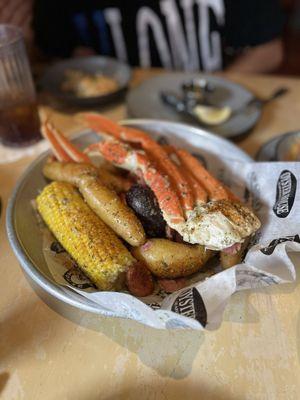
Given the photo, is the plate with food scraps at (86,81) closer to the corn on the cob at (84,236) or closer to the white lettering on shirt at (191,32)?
the white lettering on shirt at (191,32)

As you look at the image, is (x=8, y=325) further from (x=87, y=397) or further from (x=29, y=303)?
(x=87, y=397)

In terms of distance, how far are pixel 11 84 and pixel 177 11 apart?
0.81m

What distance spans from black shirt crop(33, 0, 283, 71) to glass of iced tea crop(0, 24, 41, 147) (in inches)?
23.4

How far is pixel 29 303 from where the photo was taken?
67 cm

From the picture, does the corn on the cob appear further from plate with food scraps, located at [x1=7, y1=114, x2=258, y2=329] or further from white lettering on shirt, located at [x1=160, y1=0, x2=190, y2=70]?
white lettering on shirt, located at [x1=160, y1=0, x2=190, y2=70]

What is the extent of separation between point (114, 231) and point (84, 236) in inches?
2.2

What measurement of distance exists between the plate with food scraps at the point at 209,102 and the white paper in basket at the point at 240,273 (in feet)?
0.95

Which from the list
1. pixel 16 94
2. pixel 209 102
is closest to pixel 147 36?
pixel 209 102

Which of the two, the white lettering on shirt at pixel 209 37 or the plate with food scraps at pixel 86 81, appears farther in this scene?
the white lettering on shirt at pixel 209 37

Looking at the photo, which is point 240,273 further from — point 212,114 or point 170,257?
point 212,114

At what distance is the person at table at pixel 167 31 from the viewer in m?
1.49

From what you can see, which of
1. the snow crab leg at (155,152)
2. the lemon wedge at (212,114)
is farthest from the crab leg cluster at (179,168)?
the lemon wedge at (212,114)

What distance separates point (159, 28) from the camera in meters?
1.54

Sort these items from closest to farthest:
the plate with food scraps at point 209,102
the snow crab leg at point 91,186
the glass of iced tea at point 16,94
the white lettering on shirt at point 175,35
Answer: the snow crab leg at point 91,186, the glass of iced tea at point 16,94, the plate with food scraps at point 209,102, the white lettering on shirt at point 175,35
